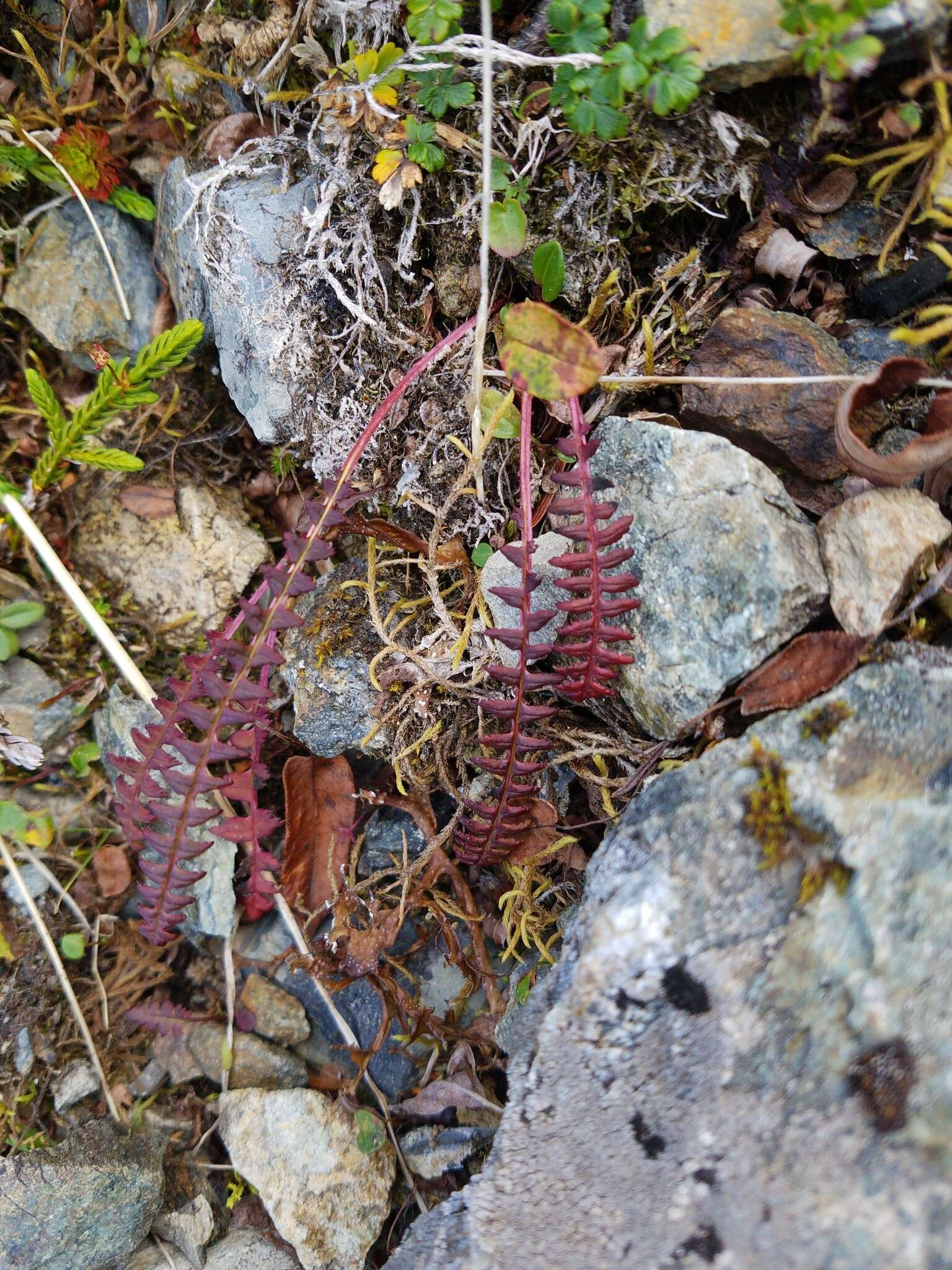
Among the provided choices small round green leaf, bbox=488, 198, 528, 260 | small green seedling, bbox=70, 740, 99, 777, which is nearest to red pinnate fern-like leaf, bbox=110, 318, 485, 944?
small round green leaf, bbox=488, 198, 528, 260

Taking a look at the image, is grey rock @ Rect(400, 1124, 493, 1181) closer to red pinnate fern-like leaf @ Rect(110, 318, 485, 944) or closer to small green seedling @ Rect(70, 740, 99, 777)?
red pinnate fern-like leaf @ Rect(110, 318, 485, 944)

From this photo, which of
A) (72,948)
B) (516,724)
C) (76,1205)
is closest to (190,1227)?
(76,1205)

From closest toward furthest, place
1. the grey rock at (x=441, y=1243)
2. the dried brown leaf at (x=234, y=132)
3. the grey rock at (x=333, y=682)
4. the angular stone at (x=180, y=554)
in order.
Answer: the grey rock at (x=441, y=1243) < the grey rock at (x=333, y=682) < the dried brown leaf at (x=234, y=132) < the angular stone at (x=180, y=554)

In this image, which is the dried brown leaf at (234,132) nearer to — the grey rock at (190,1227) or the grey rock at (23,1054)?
the grey rock at (23,1054)

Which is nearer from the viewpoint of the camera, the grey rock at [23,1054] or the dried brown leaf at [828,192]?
the dried brown leaf at [828,192]

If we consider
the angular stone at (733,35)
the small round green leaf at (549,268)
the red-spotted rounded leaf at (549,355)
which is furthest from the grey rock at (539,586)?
the angular stone at (733,35)

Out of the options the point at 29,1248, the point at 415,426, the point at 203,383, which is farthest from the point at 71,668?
the point at 29,1248
